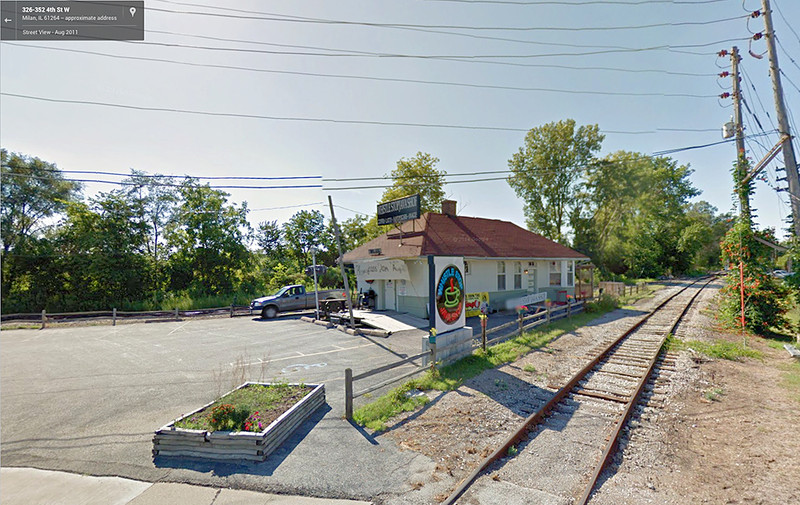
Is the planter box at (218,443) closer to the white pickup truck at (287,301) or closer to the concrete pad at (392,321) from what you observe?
the concrete pad at (392,321)

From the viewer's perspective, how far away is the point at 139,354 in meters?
11.9

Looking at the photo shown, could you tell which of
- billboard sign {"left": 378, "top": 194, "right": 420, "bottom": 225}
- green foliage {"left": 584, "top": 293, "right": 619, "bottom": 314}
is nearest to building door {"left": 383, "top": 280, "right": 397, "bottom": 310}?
billboard sign {"left": 378, "top": 194, "right": 420, "bottom": 225}

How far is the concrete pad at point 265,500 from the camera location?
4.11m

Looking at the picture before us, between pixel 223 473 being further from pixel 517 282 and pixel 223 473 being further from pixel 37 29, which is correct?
pixel 517 282

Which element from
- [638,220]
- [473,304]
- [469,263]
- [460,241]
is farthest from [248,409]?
[638,220]

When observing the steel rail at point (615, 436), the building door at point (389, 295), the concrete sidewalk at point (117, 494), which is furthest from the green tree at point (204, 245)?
the steel rail at point (615, 436)

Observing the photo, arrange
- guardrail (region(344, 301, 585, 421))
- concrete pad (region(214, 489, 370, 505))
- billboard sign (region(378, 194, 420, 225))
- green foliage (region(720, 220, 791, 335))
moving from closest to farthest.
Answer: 1. concrete pad (region(214, 489, 370, 505))
2. guardrail (region(344, 301, 585, 421))
3. green foliage (region(720, 220, 791, 335))
4. billboard sign (region(378, 194, 420, 225))

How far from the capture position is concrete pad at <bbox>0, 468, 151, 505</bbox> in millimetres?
4230

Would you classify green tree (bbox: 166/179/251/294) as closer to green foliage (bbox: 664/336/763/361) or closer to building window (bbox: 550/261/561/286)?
building window (bbox: 550/261/561/286)

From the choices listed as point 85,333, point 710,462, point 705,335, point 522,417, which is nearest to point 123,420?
point 522,417

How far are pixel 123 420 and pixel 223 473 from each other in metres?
3.67

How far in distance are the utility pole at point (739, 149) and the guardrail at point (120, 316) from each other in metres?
25.7

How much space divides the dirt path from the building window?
14.2 m

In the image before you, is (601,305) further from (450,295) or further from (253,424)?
(253,424)
